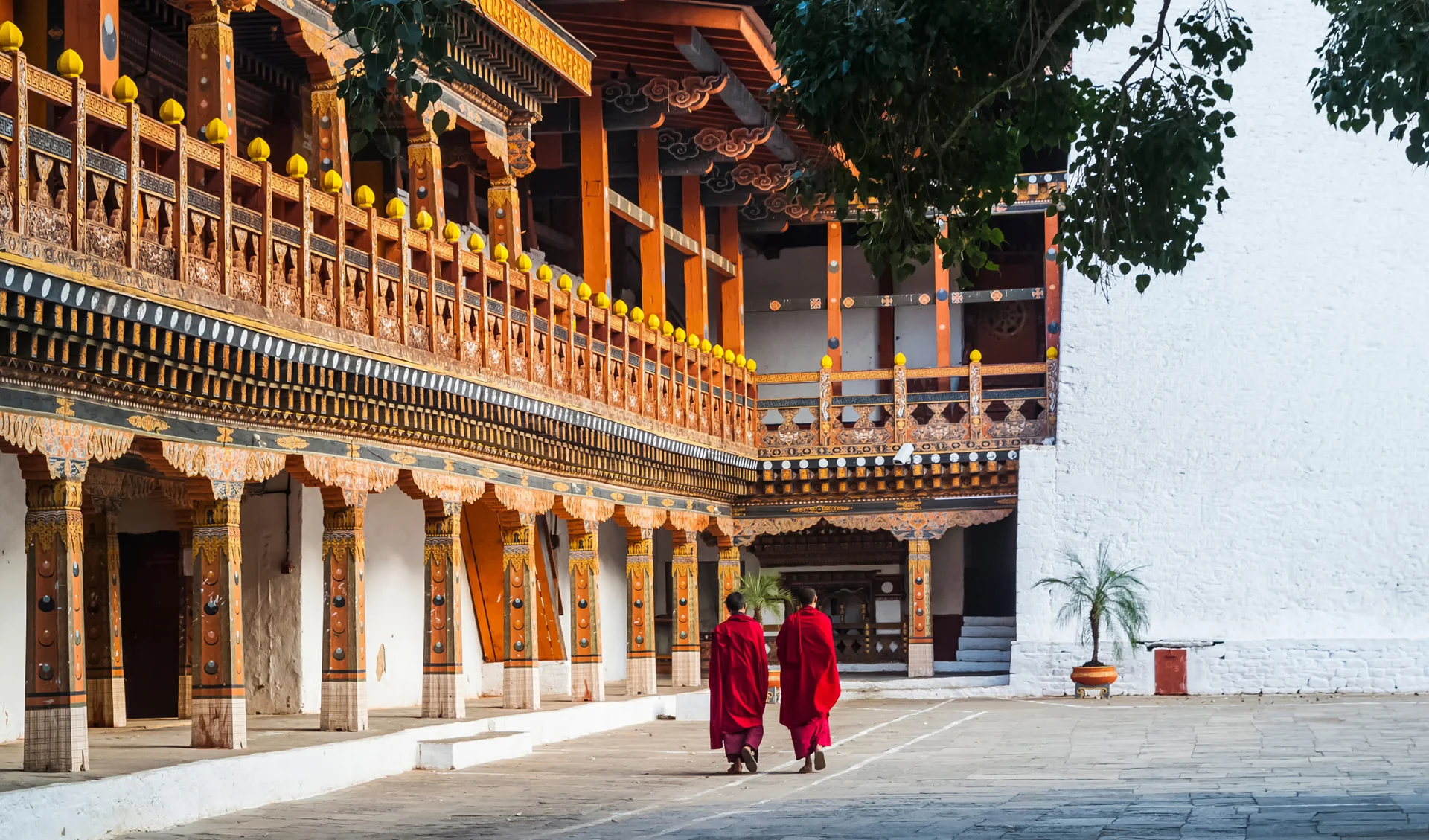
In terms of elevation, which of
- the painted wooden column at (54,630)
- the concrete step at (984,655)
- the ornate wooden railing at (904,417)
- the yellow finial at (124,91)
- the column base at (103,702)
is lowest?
the concrete step at (984,655)

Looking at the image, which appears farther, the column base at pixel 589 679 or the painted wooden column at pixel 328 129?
the column base at pixel 589 679

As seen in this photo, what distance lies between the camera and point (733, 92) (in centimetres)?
1655

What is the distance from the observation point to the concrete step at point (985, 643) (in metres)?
21.0

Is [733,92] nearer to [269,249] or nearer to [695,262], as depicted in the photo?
[695,262]

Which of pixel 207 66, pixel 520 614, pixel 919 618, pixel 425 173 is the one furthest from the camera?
pixel 919 618

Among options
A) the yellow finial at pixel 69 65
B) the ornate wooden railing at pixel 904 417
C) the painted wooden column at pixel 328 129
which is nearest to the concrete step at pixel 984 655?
the ornate wooden railing at pixel 904 417

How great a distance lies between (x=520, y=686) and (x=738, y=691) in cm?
362

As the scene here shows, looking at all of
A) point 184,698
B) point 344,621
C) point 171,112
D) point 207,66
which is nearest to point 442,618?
point 344,621

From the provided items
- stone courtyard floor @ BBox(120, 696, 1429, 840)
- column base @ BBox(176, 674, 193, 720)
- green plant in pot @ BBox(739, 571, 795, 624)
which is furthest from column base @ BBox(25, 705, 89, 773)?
green plant in pot @ BBox(739, 571, 795, 624)

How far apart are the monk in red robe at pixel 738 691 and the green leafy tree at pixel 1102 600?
8.25m

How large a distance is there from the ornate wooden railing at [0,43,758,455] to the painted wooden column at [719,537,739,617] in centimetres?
513

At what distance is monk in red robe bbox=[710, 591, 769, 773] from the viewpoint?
35.7ft

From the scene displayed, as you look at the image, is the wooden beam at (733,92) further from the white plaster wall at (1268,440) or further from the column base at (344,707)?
the column base at (344,707)

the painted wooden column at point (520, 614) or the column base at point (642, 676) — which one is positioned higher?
the painted wooden column at point (520, 614)
